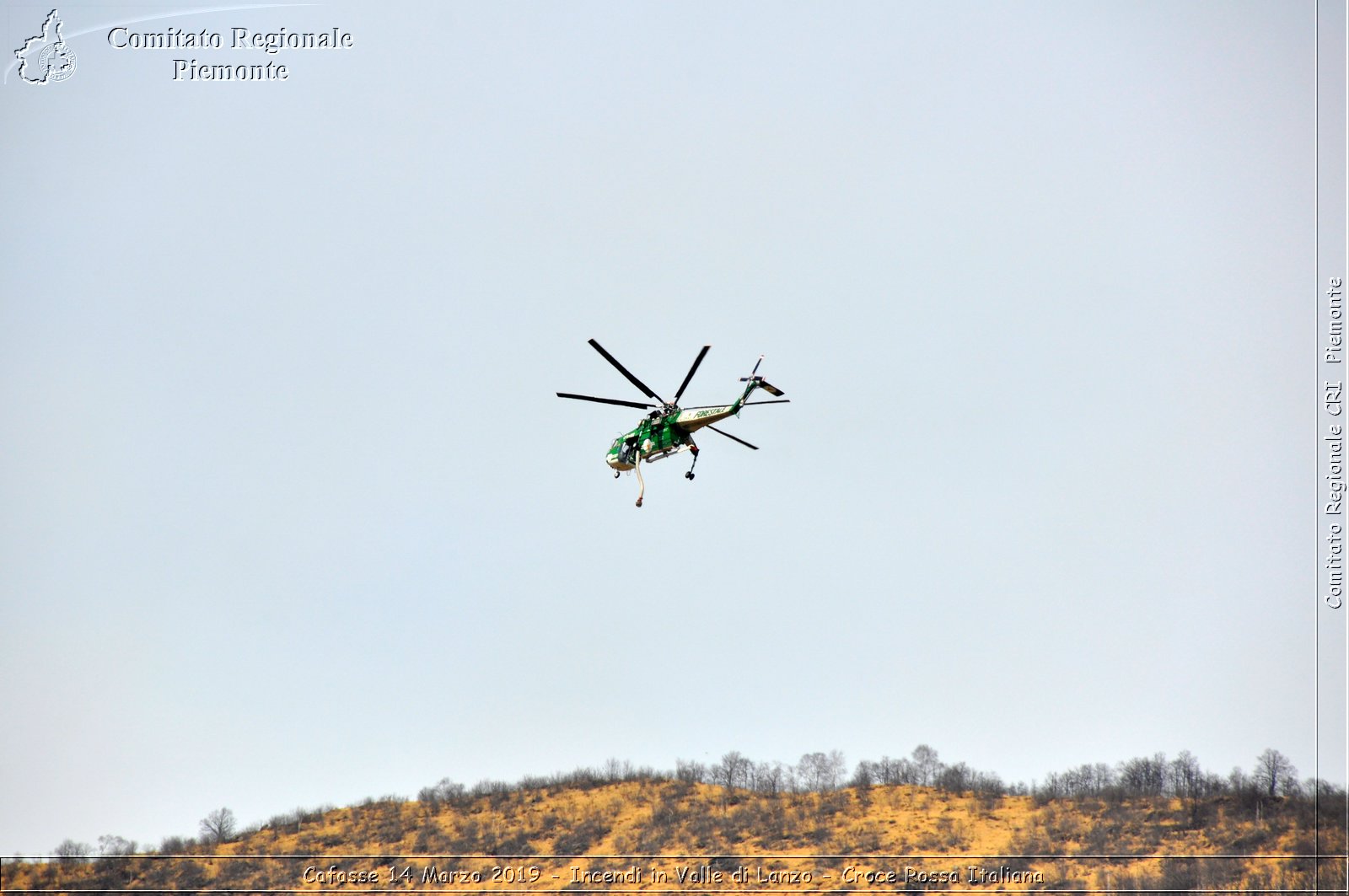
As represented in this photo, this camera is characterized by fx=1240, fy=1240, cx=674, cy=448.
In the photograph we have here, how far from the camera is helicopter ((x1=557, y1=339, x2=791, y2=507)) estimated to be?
3809 cm

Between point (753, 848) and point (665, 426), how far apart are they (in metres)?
23.2

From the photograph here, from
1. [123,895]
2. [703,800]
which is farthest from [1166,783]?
[123,895]

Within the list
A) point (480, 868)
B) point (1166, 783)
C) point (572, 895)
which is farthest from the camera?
point (1166, 783)

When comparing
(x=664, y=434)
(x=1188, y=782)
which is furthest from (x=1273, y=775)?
(x=664, y=434)

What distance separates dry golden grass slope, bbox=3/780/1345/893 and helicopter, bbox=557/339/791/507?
19.5 metres

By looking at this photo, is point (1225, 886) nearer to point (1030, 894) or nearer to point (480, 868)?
point (1030, 894)

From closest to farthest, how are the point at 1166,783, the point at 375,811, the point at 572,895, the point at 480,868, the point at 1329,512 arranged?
the point at 1329,512, the point at 572,895, the point at 480,868, the point at 1166,783, the point at 375,811

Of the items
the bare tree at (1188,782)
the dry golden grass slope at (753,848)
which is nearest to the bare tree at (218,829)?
the dry golden grass slope at (753,848)

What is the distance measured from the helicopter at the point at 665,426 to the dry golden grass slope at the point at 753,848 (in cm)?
1950

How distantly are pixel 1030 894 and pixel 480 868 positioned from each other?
75.0 ft

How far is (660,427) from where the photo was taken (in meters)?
39.9

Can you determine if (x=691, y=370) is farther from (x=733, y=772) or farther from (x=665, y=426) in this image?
(x=733, y=772)

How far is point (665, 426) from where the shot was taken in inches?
1567

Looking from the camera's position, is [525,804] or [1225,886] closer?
[1225,886]
